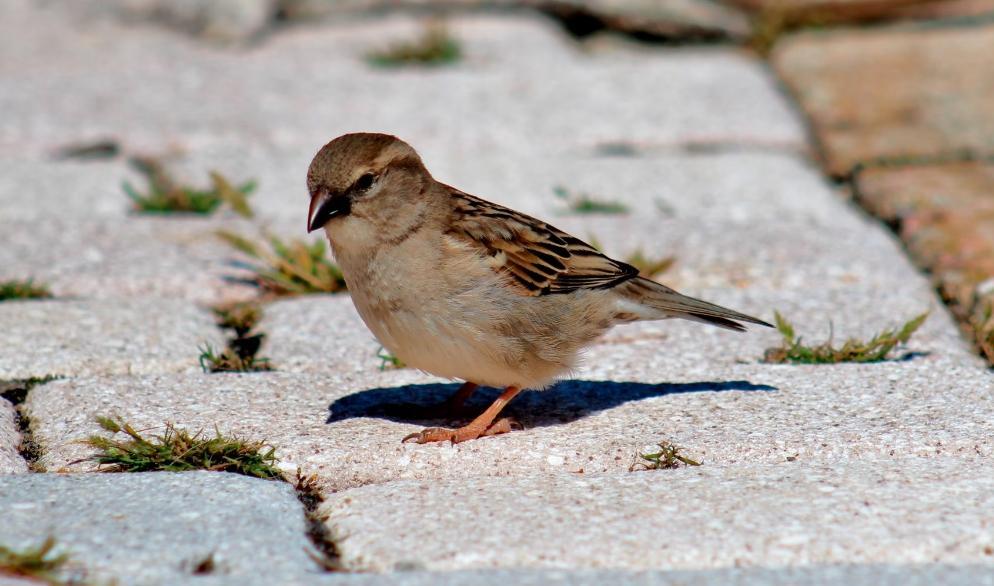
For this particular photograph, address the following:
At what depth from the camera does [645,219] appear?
6273 millimetres

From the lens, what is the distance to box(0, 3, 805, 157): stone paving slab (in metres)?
7.55

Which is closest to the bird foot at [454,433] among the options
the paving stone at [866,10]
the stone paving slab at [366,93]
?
the stone paving slab at [366,93]

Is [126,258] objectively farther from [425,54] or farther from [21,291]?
[425,54]

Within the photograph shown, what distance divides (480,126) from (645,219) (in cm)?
175

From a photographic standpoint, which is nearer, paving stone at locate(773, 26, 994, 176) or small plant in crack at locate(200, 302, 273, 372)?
small plant in crack at locate(200, 302, 273, 372)

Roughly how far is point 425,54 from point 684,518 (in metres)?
6.28

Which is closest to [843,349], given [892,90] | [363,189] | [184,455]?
[363,189]

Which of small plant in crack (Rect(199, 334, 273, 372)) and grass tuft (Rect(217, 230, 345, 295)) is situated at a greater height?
grass tuft (Rect(217, 230, 345, 295))

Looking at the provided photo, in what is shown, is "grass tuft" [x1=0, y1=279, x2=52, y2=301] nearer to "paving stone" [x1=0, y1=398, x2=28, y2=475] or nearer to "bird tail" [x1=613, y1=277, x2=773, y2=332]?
"paving stone" [x1=0, y1=398, x2=28, y2=475]

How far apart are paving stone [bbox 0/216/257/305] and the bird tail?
5.92 ft

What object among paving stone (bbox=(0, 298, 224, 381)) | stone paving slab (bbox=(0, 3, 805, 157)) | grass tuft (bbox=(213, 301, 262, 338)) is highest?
stone paving slab (bbox=(0, 3, 805, 157))

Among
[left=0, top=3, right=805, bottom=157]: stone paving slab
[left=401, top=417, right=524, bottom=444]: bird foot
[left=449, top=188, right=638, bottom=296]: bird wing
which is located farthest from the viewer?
[left=0, top=3, right=805, bottom=157]: stone paving slab

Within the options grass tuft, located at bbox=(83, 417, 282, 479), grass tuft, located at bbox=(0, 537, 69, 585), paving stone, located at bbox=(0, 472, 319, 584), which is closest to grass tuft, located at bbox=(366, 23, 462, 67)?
grass tuft, located at bbox=(83, 417, 282, 479)

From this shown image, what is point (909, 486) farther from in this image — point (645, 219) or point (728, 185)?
point (728, 185)
